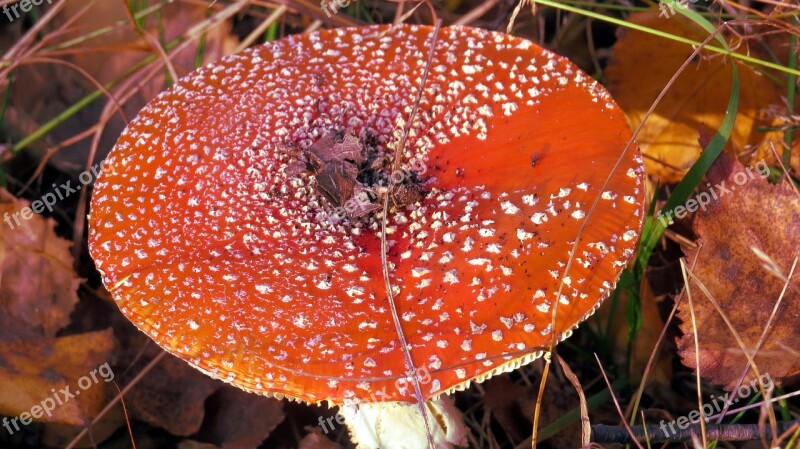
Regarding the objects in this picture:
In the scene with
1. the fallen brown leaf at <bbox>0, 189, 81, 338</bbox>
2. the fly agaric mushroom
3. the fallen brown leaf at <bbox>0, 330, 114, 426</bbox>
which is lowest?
the fallen brown leaf at <bbox>0, 330, 114, 426</bbox>

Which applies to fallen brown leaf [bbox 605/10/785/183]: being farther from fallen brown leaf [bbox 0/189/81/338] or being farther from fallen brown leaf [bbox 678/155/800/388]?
fallen brown leaf [bbox 0/189/81/338]

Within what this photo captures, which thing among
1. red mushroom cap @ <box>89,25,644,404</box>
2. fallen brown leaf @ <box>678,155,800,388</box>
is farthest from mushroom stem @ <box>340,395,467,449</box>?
fallen brown leaf @ <box>678,155,800,388</box>

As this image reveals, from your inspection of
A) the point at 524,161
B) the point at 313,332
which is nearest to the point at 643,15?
the point at 524,161

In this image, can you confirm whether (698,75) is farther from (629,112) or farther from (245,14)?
(245,14)

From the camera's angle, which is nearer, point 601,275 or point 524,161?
point 601,275

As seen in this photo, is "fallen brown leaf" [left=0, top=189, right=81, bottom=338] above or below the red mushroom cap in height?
below

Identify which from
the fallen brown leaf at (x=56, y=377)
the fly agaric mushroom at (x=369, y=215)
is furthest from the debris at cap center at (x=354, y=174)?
the fallen brown leaf at (x=56, y=377)

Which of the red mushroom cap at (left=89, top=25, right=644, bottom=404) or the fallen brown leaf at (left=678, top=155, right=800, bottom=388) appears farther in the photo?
the fallen brown leaf at (left=678, top=155, right=800, bottom=388)

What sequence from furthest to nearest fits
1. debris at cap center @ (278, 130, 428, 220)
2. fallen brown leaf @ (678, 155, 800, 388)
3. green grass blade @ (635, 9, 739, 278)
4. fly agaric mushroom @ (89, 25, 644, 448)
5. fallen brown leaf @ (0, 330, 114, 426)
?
1. fallen brown leaf @ (0, 330, 114, 426)
2. green grass blade @ (635, 9, 739, 278)
3. fallen brown leaf @ (678, 155, 800, 388)
4. debris at cap center @ (278, 130, 428, 220)
5. fly agaric mushroom @ (89, 25, 644, 448)
